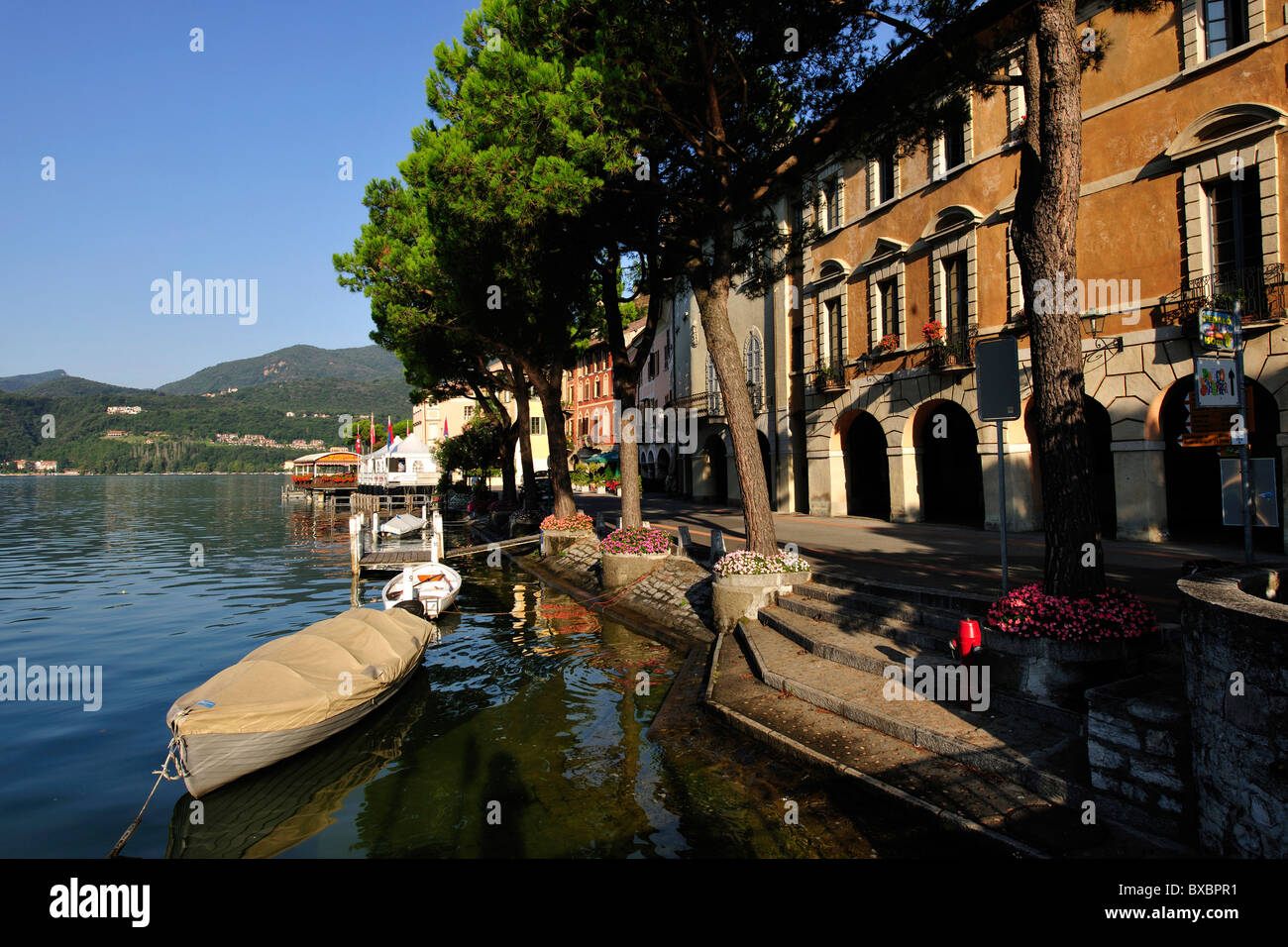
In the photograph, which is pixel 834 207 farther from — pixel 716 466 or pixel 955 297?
pixel 716 466

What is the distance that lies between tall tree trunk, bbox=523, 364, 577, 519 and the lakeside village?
16cm

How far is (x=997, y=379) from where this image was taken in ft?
25.6

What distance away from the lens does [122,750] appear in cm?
1088

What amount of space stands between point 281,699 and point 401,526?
24565mm

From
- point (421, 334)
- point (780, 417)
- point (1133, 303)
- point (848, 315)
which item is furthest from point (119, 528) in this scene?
point (1133, 303)

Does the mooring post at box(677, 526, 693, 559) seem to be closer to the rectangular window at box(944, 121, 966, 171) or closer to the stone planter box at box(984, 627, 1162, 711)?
the stone planter box at box(984, 627, 1162, 711)

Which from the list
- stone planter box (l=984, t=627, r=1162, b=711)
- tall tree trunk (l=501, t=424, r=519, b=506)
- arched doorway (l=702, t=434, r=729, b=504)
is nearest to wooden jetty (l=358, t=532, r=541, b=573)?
tall tree trunk (l=501, t=424, r=519, b=506)

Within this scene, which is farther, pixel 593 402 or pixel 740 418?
pixel 593 402

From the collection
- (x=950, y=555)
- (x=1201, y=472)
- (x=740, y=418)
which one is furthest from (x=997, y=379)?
(x=1201, y=472)

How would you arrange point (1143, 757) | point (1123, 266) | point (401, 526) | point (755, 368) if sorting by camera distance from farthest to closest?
point (401, 526) < point (755, 368) < point (1123, 266) < point (1143, 757)

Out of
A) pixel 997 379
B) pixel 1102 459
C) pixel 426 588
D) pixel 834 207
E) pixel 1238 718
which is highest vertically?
pixel 834 207

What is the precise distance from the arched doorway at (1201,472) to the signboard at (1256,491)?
528cm

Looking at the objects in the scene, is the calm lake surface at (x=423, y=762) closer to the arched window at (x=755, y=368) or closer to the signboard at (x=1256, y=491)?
the signboard at (x=1256, y=491)

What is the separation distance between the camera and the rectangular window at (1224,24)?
14.0 m
